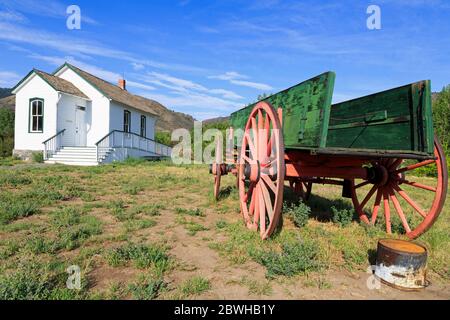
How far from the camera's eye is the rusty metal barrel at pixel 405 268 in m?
2.56

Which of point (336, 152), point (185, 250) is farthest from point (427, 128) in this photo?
point (185, 250)

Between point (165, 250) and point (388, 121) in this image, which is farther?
point (388, 121)

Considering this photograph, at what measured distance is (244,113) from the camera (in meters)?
6.02

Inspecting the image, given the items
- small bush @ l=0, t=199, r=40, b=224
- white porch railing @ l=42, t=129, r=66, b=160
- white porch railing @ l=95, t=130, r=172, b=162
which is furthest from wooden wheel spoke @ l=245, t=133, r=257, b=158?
white porch railing @ l=42, t=129, r=66, b=160

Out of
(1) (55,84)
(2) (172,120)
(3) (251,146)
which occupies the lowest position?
(3) (251,146)

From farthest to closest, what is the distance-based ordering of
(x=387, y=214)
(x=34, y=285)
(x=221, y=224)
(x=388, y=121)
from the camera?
(x=221, y=224) < (x=387, y=214) < (x=388, y=121) < (x=34, y=285)

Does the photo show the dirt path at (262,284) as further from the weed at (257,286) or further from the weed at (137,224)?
the weed at (137,224)

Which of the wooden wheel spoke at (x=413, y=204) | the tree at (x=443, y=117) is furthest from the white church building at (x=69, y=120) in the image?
the tree at (x=443, y=117)

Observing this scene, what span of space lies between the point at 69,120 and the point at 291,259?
15.8m

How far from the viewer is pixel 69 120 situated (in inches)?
611

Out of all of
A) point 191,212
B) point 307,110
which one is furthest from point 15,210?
point 307,110

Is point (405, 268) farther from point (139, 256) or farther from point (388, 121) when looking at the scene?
point (139, 256)

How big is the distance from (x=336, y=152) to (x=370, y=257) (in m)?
1.28

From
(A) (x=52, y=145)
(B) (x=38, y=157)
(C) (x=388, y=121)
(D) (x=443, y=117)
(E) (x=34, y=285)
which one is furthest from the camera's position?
(D) (x=443, y=117)
